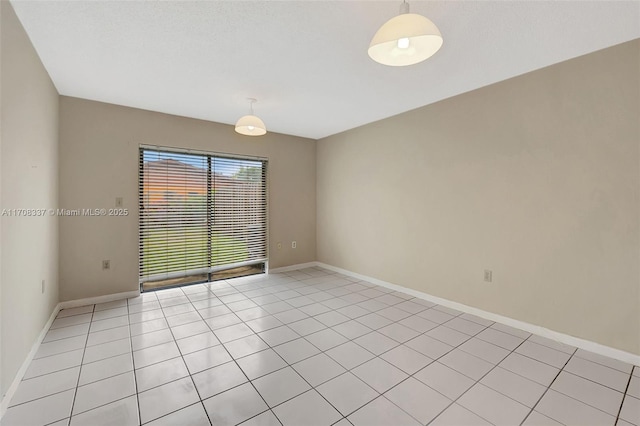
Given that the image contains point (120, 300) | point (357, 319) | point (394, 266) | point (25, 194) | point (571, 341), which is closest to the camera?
point (25, 194)

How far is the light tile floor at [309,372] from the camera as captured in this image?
1681mm

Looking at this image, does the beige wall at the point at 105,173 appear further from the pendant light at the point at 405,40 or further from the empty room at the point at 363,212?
the pendant light at the point at 405,40

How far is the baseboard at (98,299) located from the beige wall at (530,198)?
359 centimetres

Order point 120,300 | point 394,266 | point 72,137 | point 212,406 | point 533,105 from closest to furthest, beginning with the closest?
point 212,406
point 533,105
point 72,137
point 120,300
point 394,266

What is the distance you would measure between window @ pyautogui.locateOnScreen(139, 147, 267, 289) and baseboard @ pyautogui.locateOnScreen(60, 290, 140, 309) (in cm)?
23

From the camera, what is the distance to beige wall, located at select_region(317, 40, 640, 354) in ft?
7.43

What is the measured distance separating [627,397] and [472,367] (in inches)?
35.9

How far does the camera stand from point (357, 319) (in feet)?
10.1

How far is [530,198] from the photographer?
2.74 m

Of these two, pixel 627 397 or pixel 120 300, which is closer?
pixel 627 397

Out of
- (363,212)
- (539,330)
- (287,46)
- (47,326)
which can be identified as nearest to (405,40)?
(287,46)

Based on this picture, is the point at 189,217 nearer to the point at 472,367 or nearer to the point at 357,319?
the point at 357,319

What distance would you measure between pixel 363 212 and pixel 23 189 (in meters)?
3.90

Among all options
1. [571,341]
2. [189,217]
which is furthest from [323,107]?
[571,341]
